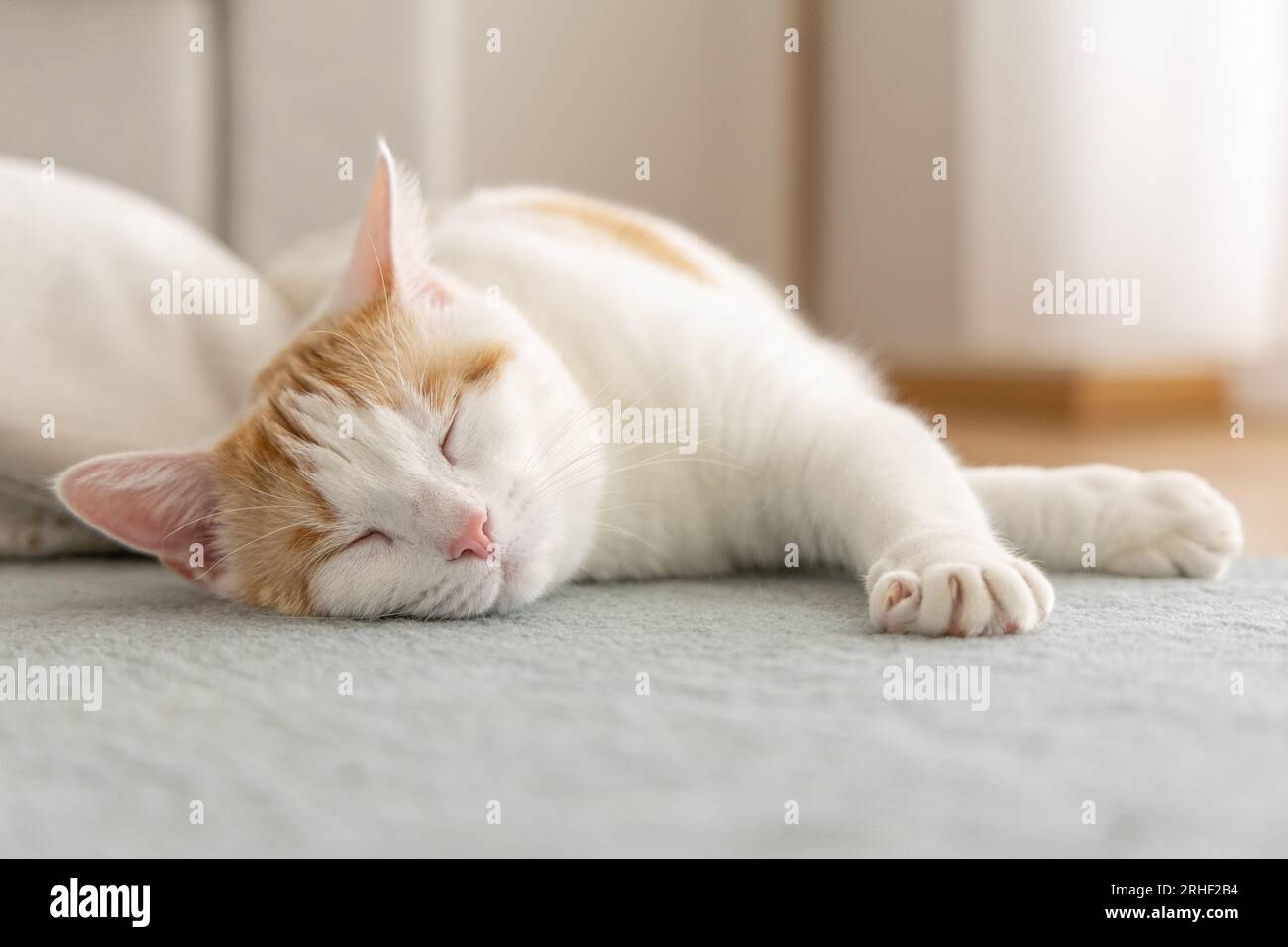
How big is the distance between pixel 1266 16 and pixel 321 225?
8.70 feet

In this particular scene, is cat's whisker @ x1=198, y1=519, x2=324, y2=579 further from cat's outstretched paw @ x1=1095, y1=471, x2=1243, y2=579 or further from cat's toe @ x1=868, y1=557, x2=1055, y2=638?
cat's outstretched paw @ x1=1095, y1=471, x2=1243, y2=579

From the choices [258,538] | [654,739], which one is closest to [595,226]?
[258,538]

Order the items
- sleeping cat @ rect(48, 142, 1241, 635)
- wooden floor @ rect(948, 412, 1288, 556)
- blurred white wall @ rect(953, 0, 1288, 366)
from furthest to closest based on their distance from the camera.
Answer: blurred white wall @ rect(953, 0, 1288, 366), wooden floor @ rect(948, 412, 1288, 556), sleeping cat @ rect(48, 142, 1241, 635)

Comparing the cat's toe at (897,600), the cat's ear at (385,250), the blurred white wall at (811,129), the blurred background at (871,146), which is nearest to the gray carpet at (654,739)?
the cat's toe at (897,600)

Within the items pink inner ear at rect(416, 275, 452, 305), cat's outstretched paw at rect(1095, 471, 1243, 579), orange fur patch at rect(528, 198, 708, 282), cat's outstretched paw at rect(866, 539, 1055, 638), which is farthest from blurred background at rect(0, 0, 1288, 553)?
pink inner ear at rect(416, 275, 452, 305)

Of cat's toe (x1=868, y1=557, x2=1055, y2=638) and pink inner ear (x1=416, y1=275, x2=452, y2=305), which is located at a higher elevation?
pink inner ear (x1=416, y1=275, x2=452, y2=305)

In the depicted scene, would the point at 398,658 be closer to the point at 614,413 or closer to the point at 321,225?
the point at 614,413

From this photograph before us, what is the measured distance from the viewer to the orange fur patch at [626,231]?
2.13 meters

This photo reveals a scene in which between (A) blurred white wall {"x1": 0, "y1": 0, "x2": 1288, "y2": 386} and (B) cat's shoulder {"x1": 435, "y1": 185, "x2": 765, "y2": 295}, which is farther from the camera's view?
(A) blurred white wall {"x1": 0, "y1": 0, "x2": 1288, "y2": 386}

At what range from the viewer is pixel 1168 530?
5.22 feet

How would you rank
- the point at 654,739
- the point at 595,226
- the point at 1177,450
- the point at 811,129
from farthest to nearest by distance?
the point at 811,129
the point at 1177,450
the point at 595,226
the point at 654,739

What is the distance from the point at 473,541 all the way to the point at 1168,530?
2.97ft

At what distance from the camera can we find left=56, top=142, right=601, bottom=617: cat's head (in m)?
1.35

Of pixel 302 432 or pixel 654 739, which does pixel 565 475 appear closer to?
pixel 302 432
